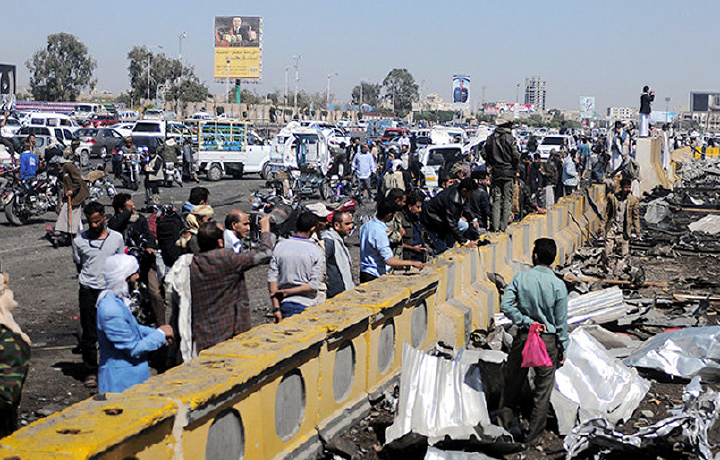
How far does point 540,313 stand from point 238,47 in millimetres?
104741

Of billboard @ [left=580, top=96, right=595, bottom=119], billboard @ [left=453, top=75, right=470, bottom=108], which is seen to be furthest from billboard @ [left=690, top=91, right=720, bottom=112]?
billboard @ [left=453, top=75, right=470, bottom=108]

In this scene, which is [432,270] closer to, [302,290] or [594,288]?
[302,290]

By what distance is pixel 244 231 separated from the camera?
791 cm

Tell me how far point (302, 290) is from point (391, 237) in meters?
2.66

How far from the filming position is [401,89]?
169875 mm

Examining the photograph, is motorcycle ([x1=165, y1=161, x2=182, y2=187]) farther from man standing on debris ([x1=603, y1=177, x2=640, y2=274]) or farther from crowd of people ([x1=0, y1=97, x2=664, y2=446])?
crowd of people ([x1=0, y1=97, x2=664, y2=446])

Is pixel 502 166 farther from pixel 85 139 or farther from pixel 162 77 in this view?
pixel 162 77

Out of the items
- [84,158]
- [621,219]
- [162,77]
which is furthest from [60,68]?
[621,219]

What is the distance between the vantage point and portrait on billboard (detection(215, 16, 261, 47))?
108000 mm

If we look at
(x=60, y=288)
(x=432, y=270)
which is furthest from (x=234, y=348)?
(x=60, y=288)

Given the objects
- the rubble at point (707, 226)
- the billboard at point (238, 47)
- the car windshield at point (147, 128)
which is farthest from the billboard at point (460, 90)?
the rubble at point (707, 226)

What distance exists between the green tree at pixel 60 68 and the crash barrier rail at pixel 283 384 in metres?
111

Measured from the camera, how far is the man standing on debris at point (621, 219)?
1566 cm

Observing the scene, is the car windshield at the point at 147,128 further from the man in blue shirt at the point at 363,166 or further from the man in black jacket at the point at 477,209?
the man in black jacket at the point at 477,209
